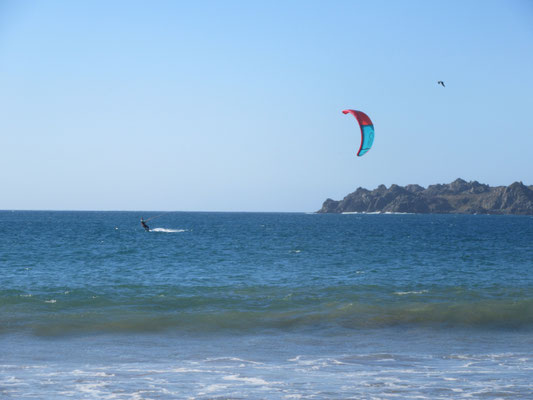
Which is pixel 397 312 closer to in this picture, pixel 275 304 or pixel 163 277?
pixel 275 304

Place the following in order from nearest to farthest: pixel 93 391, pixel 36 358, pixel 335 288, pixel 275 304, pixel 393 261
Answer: pixel 93 391 → pixel 36 358 → pixel 275 304 → pixel 335 288 → pixel 393 261

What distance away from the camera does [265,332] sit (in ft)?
52.0

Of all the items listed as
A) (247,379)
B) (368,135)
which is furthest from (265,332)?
(368,135)

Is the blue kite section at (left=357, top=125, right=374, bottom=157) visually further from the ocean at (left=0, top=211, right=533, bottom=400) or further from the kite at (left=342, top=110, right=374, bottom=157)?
the ocean at (left=0, top=211, right=533, bottom=400)

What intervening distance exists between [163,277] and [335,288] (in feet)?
28.6

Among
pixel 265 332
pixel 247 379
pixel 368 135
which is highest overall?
pixel 368 135

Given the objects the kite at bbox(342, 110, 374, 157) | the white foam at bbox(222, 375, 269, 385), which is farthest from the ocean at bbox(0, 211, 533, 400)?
the kite at bbox(342, 110, 374, 157)

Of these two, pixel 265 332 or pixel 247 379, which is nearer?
pixel 247 379

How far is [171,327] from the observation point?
16.5 meters

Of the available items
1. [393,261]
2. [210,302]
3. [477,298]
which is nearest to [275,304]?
[210,302]

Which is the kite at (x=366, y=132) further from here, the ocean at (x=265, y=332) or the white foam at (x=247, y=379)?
the white foam at (x=247, y=379)

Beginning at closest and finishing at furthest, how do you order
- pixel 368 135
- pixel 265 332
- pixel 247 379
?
pixel 247 379 < pixel 265 332 < pixel 368 135

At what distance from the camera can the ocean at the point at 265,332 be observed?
10.5 meters

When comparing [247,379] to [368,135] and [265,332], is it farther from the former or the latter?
[368,135]
